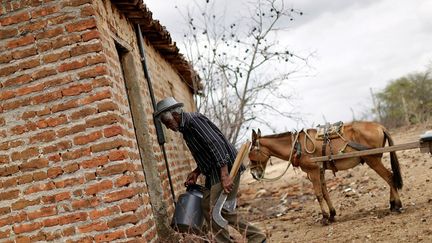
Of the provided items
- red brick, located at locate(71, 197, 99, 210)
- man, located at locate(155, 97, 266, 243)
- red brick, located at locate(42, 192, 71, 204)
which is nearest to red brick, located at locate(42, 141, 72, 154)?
red brick, located at locate(42, 192, 71, 204)

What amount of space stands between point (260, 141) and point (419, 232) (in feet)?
12.1

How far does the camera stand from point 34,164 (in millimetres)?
4297

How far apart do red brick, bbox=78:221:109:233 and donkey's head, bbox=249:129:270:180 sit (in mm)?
5015

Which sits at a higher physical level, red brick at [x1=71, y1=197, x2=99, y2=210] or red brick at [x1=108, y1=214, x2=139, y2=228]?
red brick at [x1=71, y1=197, x2=99, y2=210]

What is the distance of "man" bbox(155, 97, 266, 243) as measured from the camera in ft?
16.3

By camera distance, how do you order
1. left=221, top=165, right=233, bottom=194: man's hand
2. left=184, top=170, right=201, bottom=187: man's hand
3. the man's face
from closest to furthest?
left=221, top=165, right=233, bottom=194: man's hand
the man's face
left=184, top=170, right=201, bottom=187: man's hand

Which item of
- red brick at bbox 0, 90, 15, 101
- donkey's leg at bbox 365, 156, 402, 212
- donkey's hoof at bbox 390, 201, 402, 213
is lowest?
donkey's hoof at bbox 390, 201, 402, 213

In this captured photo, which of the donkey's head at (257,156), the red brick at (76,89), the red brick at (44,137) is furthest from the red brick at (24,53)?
the donkey's head at (257,156)

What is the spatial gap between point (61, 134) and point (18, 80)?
0.67 meters

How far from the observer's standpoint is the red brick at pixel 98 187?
4.22 metres

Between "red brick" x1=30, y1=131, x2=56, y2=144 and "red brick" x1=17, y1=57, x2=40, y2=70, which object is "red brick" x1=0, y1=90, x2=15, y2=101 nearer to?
"red brick" x1=17, y1=57, x2=40, y2=70

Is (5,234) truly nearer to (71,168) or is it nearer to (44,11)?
(71,168)

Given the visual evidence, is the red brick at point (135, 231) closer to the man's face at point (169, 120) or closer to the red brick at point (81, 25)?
the man's face at point (169, 120)

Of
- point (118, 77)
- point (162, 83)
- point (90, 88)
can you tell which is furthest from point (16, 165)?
point (162, 83)
